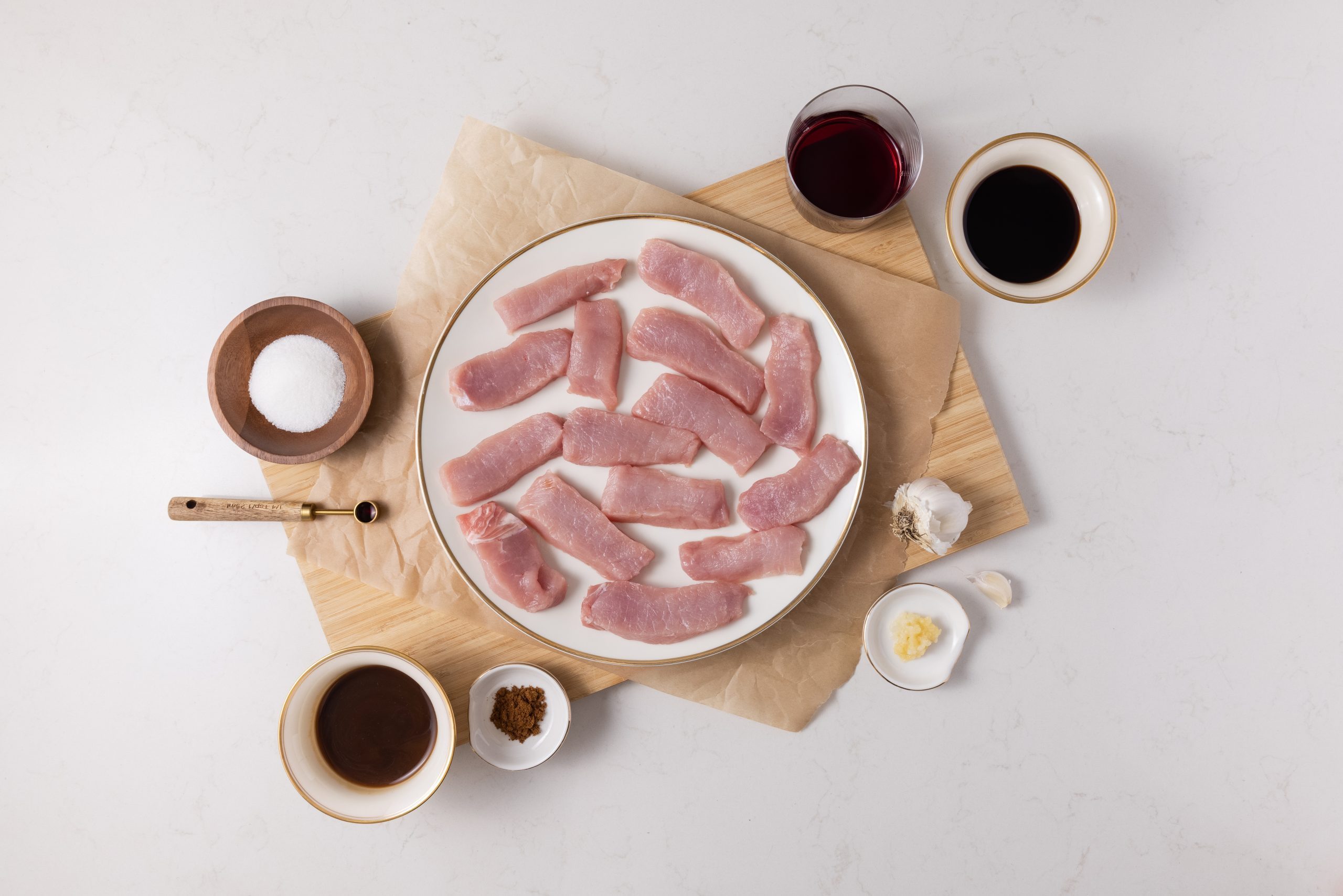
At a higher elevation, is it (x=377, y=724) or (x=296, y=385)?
(x=296, y=385)

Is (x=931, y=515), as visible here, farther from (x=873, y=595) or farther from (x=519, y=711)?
(x=519, y=711)

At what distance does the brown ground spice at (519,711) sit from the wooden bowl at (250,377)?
0.70 m

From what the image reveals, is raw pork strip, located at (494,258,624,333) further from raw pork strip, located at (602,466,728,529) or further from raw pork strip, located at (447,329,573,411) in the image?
raw pork strip, located at (602,466,728,529)

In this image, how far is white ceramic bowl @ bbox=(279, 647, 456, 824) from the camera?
1713 mm

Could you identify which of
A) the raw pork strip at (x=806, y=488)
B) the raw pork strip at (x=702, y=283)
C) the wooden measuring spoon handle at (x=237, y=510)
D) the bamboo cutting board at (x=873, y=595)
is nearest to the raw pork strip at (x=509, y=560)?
the bamboo cutting board at (x=873, y=595)

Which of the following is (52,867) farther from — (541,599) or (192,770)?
Result: (541,599)

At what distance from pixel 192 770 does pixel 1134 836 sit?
2.38 meters

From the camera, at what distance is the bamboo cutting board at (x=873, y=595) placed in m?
1.87

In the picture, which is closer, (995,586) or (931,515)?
(931,515)

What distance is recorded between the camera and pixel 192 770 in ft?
6.43

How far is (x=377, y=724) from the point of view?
181 centimetres

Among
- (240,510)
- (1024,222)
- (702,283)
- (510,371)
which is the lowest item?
(240,510)

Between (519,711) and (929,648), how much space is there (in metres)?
1.00

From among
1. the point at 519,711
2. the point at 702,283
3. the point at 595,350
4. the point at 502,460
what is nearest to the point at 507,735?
the point at 519,711
